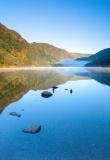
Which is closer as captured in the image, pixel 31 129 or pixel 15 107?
pixel 31 129

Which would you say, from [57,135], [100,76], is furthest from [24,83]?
[100,76]

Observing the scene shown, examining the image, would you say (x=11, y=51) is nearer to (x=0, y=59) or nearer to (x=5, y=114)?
(x=0, y=59)

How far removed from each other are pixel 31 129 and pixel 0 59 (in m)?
148

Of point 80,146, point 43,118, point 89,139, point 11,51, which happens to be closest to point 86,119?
point 43,118

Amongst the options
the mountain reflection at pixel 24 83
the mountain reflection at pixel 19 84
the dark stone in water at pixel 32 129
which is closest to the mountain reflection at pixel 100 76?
the mountain reflection at pixel 24 83

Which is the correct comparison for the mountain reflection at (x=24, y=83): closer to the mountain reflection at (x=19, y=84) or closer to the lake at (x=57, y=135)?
the mountain reflection at (x=19, y=84)

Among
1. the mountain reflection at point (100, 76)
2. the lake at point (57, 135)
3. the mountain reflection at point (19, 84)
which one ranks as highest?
the lake at point (57, 135)

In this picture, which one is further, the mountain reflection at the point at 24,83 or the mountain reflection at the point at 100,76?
the mountain reflection at the point at 100,76

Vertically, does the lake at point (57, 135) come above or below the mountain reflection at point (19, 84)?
above

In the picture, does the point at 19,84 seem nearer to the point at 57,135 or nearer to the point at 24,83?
the point at 24,83

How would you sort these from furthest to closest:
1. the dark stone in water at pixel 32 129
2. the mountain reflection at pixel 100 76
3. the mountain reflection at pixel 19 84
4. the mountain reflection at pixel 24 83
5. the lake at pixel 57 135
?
the mountain reflection at pixel 100 76 → the mountain reflection at pixel 24 83 → the mountain reflection at pixel 19 84 → the dark stone in water at pixel 32 129 → the lake at pixel 57 135

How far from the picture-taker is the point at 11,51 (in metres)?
198

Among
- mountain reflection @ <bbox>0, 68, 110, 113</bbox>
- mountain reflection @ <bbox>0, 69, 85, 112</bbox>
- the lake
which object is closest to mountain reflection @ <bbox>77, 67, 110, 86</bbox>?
mountain reflection @ <bbox>0, 68, 110, 113</bbox>

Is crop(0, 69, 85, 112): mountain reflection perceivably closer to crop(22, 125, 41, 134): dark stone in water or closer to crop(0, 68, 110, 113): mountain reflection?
crop(0, 68, 110, 113): mountain reflection
